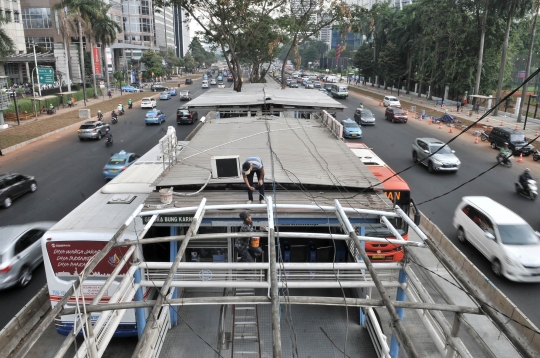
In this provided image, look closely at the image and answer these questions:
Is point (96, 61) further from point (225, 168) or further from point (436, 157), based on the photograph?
point (225, 168)

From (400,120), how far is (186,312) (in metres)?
39.5

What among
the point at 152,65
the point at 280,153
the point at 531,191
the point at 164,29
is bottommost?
the point at 531,191

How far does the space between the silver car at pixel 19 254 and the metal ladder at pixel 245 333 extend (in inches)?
284

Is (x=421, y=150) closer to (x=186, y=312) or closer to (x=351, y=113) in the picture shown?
(x=186, y=312)

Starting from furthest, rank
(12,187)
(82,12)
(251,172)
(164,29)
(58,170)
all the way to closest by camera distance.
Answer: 1. (164,29)
2. (82,12)
3. (58,170)
4. (12,187)
5. (251,172)

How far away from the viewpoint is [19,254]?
12016 mm

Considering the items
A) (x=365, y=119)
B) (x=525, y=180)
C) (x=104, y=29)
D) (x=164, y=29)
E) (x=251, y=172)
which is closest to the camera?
(x=251, y=172)

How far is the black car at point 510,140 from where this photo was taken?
29.3 meters

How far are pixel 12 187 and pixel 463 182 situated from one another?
23.5 meters

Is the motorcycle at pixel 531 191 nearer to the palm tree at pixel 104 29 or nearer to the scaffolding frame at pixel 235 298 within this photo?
the scaffolding frame at pixel 235 298

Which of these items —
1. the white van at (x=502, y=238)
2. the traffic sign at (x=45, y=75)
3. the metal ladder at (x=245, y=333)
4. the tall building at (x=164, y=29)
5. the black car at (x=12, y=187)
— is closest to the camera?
the metal ladder at (x=245, y=333)

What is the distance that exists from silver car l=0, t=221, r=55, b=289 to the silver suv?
22.7m

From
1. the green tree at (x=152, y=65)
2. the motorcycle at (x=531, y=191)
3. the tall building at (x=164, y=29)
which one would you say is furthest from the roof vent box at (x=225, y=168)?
the tall building at (x=164, y=29)

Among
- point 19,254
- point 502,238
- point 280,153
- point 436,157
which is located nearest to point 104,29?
point 436,157
